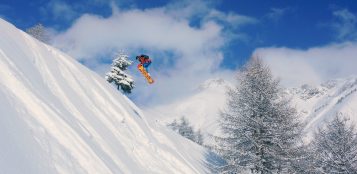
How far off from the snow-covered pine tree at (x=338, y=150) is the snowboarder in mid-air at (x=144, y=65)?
38.1 feet

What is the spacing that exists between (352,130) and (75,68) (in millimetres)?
18367

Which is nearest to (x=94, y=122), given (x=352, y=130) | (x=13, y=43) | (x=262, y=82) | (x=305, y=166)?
(x=13, y=43)

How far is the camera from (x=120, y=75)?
49.0 meters

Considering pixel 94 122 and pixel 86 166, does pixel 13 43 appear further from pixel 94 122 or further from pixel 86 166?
pixel 86 166

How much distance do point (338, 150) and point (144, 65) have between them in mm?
13831

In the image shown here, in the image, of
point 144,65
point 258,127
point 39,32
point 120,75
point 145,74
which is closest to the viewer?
point 258,127

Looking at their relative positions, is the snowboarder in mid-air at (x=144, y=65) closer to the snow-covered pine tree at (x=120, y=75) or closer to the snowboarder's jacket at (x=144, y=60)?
the snowboarder's jacket at (x=144, y=60)

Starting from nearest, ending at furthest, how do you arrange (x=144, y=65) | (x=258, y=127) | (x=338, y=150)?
(x=258, y=127) < (x=338, y=150) < (x=144, y=65)

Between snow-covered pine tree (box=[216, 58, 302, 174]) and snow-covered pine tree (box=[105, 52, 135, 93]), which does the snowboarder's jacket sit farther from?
snow-covered pine tree (box=[105, 52, 135, 93])

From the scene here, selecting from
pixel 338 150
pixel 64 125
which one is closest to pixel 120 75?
pixel 338 150

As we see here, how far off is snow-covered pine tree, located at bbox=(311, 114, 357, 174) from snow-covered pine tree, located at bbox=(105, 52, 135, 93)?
79.7 ft

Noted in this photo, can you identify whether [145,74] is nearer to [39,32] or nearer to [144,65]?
[144,65]

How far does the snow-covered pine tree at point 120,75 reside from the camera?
48406mm

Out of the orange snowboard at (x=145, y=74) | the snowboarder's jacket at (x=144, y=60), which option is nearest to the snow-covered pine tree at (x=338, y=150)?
the orange snowboard at (x=145, y=74)
